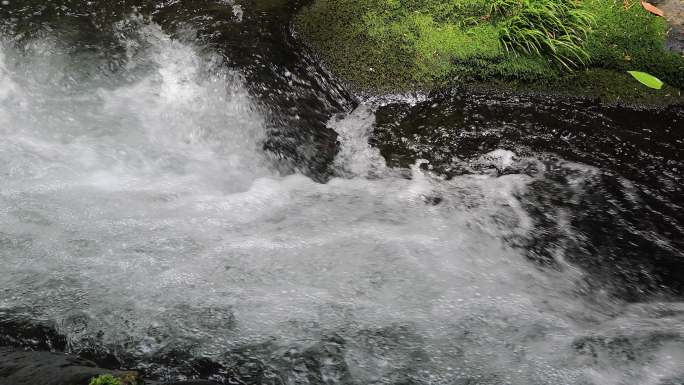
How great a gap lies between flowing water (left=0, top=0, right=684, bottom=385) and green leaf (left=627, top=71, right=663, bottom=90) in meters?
0.41

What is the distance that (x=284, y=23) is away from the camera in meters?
5.82

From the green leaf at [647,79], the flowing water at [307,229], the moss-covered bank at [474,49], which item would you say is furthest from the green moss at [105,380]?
the green leaf at [647,79]

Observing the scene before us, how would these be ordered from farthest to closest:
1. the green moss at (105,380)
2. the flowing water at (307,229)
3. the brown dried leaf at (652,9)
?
the brown dried leaf at (652,9) → the flowing water at (307,229) → the green moss at (105,380)

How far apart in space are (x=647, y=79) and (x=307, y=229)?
4.04 meters

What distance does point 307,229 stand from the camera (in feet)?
13.6

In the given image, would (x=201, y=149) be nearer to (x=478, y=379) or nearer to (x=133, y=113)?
(x=133, y=113)

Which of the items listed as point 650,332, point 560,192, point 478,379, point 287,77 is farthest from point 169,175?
point 650,332

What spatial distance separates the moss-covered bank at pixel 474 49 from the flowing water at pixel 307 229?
1.19 feet

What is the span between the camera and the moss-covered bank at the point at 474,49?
212 inches

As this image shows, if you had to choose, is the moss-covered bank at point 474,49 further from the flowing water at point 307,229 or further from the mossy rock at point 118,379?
the mossy rock at point 118,379

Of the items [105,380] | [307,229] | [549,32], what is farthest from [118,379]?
[549,32]

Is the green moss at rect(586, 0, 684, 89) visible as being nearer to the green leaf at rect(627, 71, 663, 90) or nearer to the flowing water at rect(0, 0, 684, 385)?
the green leaf at rect(627, 71, 663, 90)

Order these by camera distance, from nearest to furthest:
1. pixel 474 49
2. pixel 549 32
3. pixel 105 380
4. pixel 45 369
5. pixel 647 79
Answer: pixel 105 380
pixel 45 369
pixel 647 79
pixel 474 49
pixel 549 32

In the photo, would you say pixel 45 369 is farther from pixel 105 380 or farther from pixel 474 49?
pixel 474 49
